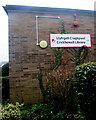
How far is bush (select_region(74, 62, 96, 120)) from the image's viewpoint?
2652 mm

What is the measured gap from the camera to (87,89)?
8.77 feet

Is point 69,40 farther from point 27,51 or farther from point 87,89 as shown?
point 87,89

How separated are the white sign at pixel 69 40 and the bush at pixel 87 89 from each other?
1.82 metres

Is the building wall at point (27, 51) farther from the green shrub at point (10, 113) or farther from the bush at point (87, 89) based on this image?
the bush at point (87, 89)

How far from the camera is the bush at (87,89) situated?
2.65m

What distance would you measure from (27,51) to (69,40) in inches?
61.3

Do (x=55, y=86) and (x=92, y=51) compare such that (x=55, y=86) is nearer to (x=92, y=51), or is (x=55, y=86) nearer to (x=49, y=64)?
(x=49, y=64)

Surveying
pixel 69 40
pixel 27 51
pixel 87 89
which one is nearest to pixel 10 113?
pixel 87 89

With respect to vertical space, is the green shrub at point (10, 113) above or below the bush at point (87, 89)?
below

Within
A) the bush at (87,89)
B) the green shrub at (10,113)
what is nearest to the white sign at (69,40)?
the bush at (87,89)

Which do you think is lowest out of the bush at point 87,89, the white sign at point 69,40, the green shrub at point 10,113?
the green shrub at point 10,113

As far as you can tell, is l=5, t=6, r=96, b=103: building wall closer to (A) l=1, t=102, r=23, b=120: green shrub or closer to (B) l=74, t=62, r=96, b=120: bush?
(A) l=1, t=102, r=23, b=120: green shrub

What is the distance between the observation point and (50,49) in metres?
4.42

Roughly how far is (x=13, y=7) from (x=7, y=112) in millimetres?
3285
